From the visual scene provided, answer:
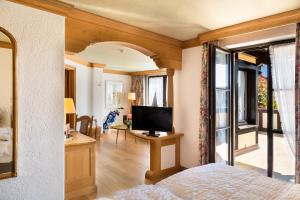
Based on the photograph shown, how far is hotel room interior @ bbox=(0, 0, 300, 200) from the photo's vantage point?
1.98m

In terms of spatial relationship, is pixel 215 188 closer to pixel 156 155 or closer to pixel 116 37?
pixel 156 155

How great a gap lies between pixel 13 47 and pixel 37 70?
0.96 feet

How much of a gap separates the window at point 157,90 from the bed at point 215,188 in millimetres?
5858

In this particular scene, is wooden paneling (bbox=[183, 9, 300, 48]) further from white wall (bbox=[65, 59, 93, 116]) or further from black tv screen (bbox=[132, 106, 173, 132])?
white wall (bbox=[65, 59, 93, 116])

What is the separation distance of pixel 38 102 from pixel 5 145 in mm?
495

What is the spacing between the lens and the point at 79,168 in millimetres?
2879

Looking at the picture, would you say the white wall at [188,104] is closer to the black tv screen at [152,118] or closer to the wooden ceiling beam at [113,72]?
the black tv screen at [152,118]

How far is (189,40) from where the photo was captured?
12.0 ft

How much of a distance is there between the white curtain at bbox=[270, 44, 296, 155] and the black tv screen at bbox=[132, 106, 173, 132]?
5.25 feet

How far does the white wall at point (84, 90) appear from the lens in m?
6.27

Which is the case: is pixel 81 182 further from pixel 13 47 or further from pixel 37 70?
pixel 13 47

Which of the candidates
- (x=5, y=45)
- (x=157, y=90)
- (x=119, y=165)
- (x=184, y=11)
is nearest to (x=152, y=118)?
(x=119, y=165)

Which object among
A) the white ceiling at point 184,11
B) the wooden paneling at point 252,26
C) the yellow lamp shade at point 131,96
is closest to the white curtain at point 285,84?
Answer: the wooden paneling at point 252,26

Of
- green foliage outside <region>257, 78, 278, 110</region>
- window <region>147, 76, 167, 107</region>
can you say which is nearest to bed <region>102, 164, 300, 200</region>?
green foliage outside <region>257, 78, 278, 110</region>
